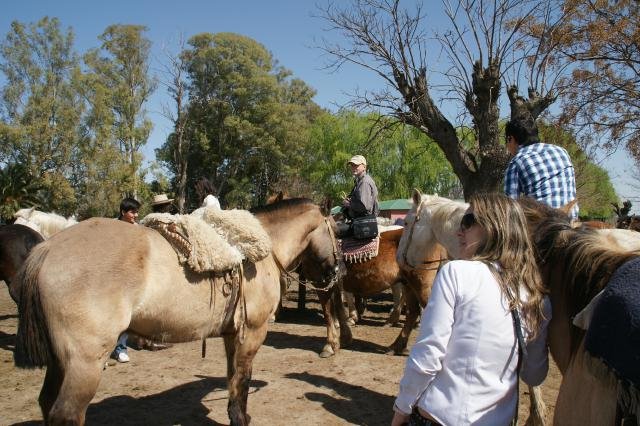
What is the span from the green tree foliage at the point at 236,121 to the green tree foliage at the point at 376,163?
60.5 inches

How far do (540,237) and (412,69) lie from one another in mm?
9460

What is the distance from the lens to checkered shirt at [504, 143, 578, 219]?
10.6ft

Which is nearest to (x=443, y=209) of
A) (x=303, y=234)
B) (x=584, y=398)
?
(x=303, y=234)

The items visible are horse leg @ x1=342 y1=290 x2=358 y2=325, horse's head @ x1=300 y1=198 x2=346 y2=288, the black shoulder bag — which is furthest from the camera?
horse leg @ x1=342 y1=290 x2=358 y2=325

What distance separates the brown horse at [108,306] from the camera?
2533 mm

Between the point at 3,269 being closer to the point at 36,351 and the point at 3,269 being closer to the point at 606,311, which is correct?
the point at 36,351

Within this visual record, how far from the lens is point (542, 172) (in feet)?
10.7

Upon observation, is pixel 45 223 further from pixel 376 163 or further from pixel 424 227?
pixel 376 163

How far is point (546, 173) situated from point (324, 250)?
8.08 ft

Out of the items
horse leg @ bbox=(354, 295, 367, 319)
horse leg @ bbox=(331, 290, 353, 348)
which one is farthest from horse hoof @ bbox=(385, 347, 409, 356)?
horse leg @ bbox=(354, 295, 367, 319)

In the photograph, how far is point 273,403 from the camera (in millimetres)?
4363

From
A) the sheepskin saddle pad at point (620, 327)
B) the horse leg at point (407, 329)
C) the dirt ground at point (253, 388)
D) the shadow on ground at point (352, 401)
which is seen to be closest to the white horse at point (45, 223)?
the dirt ground at point (253, 388)

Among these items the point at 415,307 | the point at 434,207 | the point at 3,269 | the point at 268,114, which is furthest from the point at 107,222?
the point at 268,114

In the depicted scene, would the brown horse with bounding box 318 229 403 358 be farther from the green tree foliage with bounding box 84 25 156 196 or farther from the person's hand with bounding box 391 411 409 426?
the green tree foliage with bounding box 84 25 156 196
